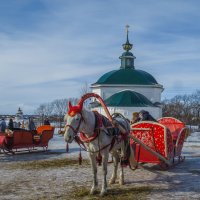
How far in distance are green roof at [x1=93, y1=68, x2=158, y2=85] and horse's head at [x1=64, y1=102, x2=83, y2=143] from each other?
1612 inches

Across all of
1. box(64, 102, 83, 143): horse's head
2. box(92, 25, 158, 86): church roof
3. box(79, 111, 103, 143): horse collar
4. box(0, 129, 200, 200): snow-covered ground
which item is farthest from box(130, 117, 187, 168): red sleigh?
box(92, 25, 158, 86): church roof

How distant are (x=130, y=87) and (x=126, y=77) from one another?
4.89ft

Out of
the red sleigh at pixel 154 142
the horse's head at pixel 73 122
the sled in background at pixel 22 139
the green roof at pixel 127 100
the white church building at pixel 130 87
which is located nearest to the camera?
the horse's head at pixel 73 122

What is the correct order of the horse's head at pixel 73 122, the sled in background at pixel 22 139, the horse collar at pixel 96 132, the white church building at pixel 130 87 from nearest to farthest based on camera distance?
the horse's head at pixel 73 122 → the horse collar at pixel 96 132 → the sled in background at pixel 22 139 → the white church building at pixel 130 87

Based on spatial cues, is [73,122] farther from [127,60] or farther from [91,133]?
[127,60]

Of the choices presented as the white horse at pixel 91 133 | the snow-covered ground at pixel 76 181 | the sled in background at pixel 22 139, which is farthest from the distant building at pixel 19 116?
the white horse at pixel 91 133

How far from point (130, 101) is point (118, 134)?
35.6 meters

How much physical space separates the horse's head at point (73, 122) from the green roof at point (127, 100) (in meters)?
36.5

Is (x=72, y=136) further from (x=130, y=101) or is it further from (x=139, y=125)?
(x=130, y=101)

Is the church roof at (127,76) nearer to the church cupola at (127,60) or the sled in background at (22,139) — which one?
the church cupola at (127,60)

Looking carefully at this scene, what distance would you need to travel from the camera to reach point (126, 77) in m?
48.2

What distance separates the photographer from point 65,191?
Answer: 7523mm

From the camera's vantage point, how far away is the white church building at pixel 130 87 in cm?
4488

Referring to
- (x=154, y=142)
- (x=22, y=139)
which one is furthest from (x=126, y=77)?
(x=154, y=142)
